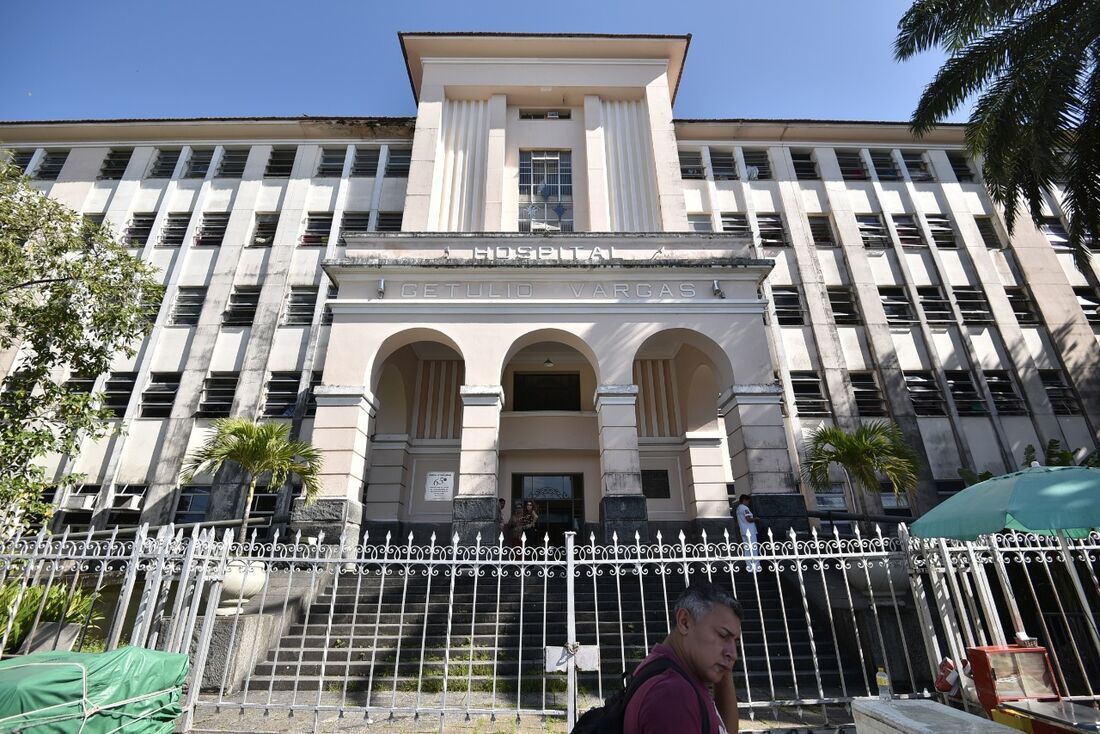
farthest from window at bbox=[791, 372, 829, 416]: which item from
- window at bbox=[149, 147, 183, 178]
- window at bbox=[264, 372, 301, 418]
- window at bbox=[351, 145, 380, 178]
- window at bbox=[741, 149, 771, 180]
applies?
window at bbox=[149, 147, 183, 178]

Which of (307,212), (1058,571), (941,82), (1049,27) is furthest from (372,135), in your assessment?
Result: (1058,571)

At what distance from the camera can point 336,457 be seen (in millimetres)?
11312

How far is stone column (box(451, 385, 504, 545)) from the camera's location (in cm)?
1075

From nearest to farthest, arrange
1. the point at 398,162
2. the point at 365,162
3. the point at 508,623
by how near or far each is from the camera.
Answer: the point at 508,623 < the point at 398,162 < the point at 365,162

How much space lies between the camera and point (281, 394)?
1627 centimetres

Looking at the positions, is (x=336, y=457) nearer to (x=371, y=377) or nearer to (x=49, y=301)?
(x=371, y=377)

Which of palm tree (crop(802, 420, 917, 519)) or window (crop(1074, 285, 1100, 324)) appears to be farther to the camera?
window (crop(1074, 285, 1100, 324))

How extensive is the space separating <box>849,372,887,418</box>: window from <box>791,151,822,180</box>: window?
8.18m

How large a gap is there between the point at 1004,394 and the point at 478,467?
1647 cm

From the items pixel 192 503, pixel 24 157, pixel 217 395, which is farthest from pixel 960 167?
pixel 24 157

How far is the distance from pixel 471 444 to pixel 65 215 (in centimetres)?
→ 842

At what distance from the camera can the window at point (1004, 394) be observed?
16281mm

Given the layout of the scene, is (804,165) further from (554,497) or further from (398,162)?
(554,497)

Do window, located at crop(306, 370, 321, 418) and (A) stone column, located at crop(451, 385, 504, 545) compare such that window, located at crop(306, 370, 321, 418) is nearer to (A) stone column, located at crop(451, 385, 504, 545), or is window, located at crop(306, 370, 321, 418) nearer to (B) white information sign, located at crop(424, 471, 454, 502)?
(B) white information sign, located at crop(424, 471, 454, 502)
